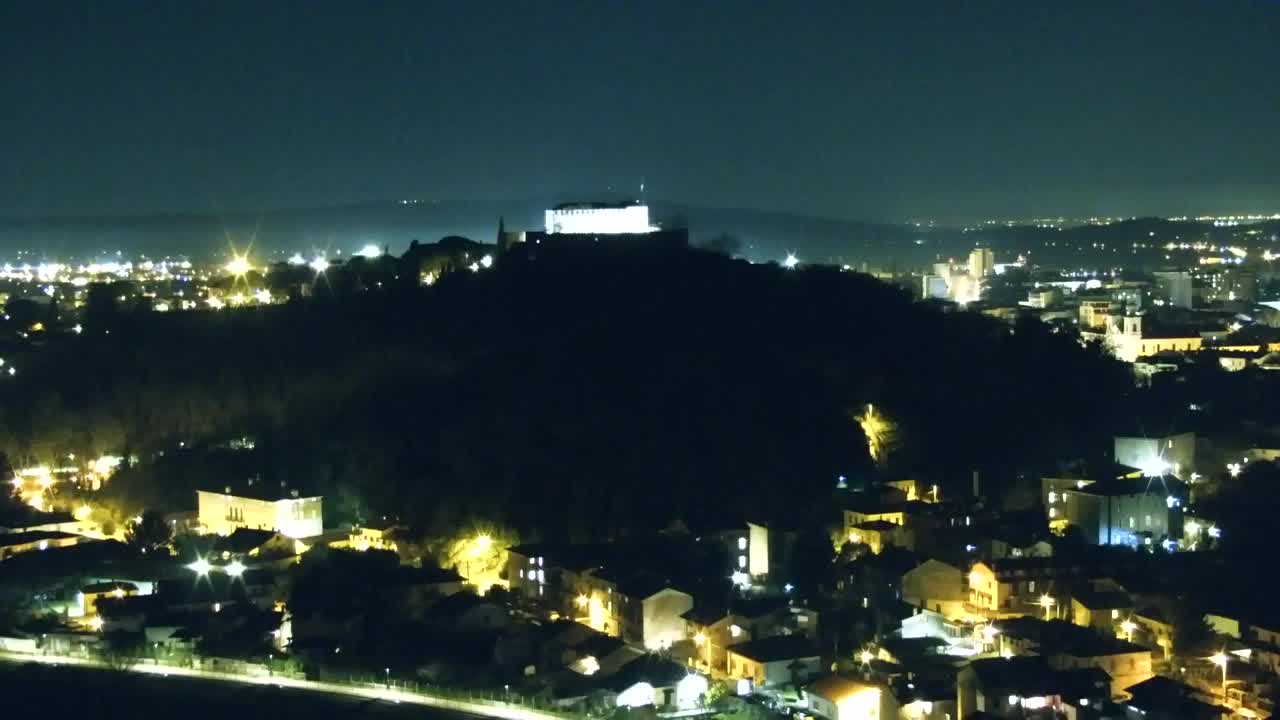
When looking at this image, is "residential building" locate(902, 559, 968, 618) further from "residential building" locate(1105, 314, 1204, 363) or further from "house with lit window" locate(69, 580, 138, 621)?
"residential building" locate(1105, 314, 1204, 363)

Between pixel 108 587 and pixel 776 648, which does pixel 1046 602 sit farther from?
pixel 108 587

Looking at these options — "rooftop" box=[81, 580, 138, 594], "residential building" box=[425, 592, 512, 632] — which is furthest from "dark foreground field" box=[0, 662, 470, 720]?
"rooftop" box=[81, 580, 138, 594]

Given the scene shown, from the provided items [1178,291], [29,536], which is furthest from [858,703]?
[1178,291]

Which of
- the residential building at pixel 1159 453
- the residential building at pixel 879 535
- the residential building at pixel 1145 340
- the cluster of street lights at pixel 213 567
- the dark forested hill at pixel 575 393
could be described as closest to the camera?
the cluster of street lights at pixel 213 567

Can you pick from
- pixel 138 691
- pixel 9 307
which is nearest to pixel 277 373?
pixel 138 691

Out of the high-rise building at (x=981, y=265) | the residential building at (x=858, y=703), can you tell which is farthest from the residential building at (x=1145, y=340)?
the high-rise building at (x=981, y=265)

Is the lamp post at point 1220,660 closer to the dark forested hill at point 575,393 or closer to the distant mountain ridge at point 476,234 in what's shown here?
the dark forested hill at point 575,393

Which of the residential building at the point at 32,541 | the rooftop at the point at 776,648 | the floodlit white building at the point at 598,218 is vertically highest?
the floodlit white building at the point at 598,218

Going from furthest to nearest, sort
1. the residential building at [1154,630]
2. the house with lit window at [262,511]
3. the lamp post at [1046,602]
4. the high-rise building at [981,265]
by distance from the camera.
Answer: the high-rise building at [981,265] < the house with lit window at [262,511] < the lamp post at [1046,602] < the residential building at [1154,630]
